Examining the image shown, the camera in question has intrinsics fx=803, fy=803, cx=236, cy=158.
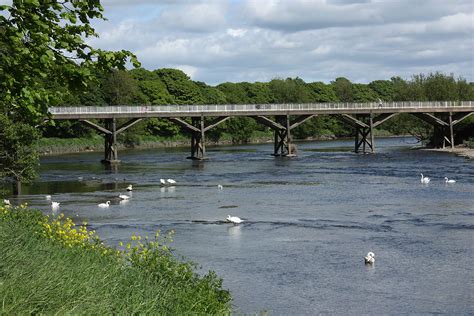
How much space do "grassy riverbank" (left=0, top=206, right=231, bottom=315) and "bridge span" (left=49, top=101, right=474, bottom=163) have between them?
6293 cm

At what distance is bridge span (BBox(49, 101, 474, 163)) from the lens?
84375 mm

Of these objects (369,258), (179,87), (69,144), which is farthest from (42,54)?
(179,87)

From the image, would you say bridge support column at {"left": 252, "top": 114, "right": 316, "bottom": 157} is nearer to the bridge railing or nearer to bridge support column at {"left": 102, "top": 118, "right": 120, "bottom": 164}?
the bridge railing

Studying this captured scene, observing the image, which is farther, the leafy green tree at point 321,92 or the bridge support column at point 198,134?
the leafy green tree at point 321,92

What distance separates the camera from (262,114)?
307 ft

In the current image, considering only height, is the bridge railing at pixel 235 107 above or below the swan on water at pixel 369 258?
above

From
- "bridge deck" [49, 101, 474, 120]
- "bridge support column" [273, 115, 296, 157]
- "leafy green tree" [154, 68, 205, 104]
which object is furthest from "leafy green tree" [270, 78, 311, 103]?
"bridge support column" [273, 115, 296, 157]

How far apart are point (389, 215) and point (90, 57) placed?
1039 inches

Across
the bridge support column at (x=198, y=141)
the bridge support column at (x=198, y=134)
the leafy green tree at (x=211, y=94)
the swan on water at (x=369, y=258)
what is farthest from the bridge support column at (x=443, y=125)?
the swan on water at (x=369, y=258)

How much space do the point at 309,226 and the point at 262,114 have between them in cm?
5762

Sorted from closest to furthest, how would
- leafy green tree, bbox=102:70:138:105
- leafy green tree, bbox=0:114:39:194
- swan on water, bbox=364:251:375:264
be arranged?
swan on water, bbox=364:251:375:264 < leafy green tree, bbox=0:114:39:194 < leafy green tree, bbox=102:70:138:105

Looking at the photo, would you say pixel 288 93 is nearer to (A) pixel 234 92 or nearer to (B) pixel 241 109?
(A) pixel 234 92

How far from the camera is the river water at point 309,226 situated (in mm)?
23453

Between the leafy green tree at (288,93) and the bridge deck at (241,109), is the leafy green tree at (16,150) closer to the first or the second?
the bridge deck at (241,109)
